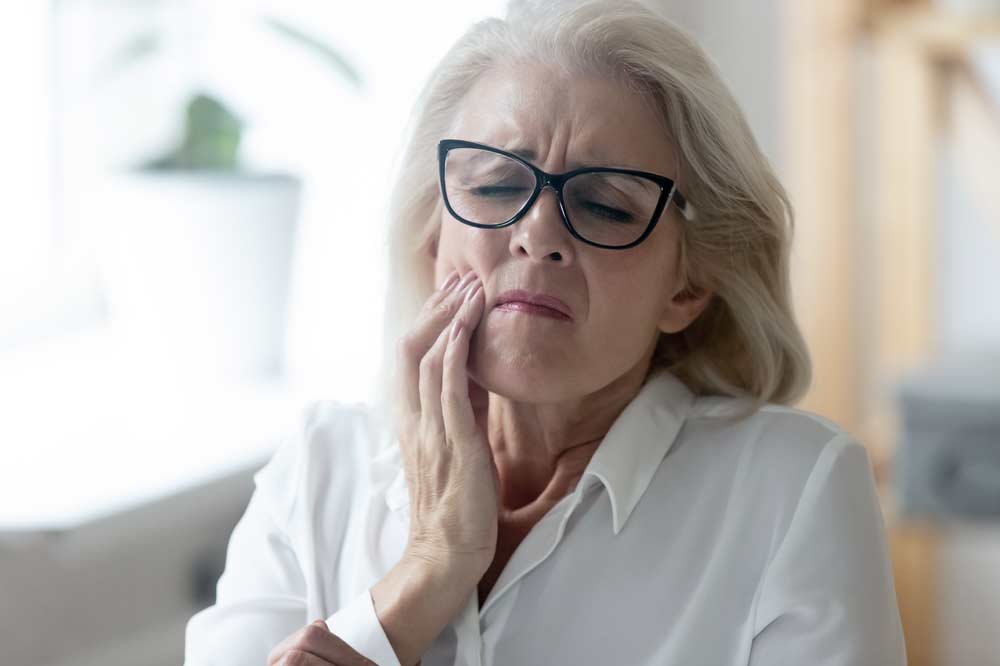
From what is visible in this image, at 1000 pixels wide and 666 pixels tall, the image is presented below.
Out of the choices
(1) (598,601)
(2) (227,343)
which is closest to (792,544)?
(1) (598,601)

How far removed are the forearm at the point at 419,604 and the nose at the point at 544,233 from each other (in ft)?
1.06

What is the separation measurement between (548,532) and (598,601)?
0.09 m

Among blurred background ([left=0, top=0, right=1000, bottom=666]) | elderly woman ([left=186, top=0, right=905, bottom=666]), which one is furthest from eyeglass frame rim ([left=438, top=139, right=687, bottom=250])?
blurred background ([left=0, top=0, right=1000, bottom=666])

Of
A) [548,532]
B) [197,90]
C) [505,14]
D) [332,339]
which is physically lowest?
[332,339]

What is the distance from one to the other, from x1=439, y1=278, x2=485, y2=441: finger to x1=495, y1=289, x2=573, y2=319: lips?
0.14 ft

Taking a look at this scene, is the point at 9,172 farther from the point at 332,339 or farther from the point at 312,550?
the point at 312,550

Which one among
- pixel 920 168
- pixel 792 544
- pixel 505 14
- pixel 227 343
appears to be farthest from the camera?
pixel 920 168

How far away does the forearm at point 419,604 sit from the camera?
1.31 m

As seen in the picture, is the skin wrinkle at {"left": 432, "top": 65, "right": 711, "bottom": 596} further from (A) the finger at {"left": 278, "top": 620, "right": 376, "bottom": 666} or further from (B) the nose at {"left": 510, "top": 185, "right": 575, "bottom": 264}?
(A) the finger at {"left": 278, "top": 620, "right": 376, "bottom": 666}

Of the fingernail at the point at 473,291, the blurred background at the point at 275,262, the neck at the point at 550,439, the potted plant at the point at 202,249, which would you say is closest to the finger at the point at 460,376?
the fingernail at the point at 473,291

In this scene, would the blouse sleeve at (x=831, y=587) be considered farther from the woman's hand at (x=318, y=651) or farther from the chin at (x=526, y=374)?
the woman's hand at (x=318, y=651)

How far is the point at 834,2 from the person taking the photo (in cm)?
288

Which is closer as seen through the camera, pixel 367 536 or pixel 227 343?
pixel 367 536

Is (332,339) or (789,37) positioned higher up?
(789,37)
